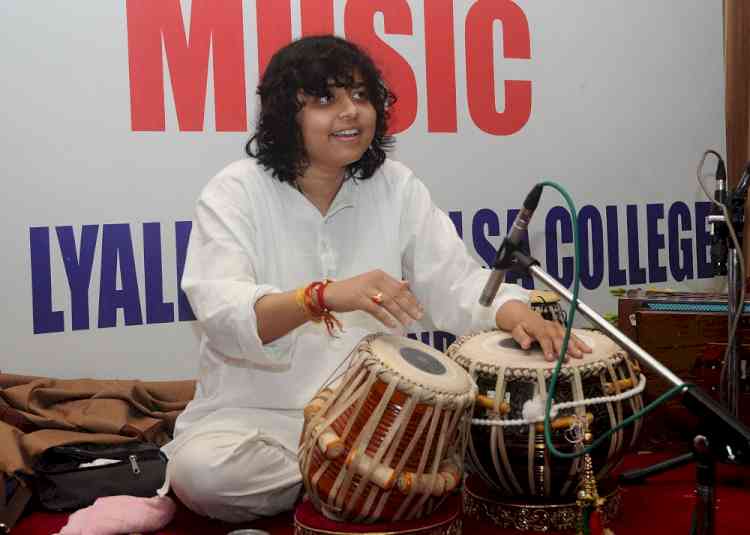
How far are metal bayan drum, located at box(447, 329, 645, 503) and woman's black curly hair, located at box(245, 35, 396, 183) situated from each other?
29.5 inches

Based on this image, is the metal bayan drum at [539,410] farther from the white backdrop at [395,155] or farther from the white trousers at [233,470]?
the white backdrop at [395,155]

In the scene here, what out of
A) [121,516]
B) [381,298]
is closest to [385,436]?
[381,298]

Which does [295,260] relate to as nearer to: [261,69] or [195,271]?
[195,271]

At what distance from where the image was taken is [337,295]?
76.0 inches

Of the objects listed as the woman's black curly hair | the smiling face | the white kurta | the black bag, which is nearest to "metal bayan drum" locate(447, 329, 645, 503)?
the white kurta

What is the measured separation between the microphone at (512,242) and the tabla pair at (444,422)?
36 centimetres

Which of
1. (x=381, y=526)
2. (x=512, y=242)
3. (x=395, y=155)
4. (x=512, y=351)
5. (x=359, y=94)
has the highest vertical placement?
(x=359, y=94)

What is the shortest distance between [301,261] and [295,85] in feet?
1.57

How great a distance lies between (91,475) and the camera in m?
2.53

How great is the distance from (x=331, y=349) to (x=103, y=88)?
4.49 ft

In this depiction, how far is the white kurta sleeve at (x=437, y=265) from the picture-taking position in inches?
97.5

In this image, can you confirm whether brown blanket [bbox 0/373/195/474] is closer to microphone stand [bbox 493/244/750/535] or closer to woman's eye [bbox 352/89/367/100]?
woman's eye [bbox 352/89/367/100]

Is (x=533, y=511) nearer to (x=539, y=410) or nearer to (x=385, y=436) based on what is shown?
(x=539, y=410)

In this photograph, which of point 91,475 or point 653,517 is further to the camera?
point 91,475
